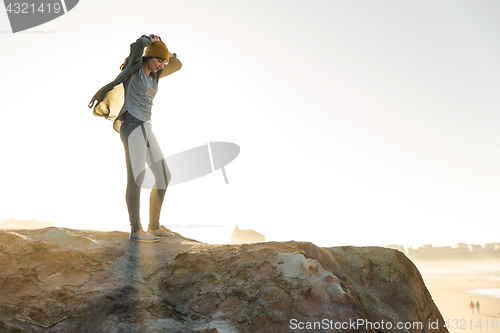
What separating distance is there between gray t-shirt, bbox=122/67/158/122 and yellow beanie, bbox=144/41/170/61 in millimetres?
211

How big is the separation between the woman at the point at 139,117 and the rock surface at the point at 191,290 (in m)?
0.59

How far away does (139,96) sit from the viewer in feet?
12.2

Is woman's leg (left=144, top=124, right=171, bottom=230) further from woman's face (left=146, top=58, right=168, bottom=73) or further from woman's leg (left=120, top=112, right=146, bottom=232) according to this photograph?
woman's face (left=146, top=58, right=168, bottom=73)

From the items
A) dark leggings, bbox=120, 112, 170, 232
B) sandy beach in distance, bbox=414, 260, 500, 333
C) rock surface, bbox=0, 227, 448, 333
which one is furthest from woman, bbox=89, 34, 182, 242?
sandy beach in distance, bbox=414, 260, 500, 333

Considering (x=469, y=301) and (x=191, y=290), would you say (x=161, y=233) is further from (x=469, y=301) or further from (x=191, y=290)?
(x=469, y=301)

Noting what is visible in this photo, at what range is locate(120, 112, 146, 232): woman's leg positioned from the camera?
3.61 meters

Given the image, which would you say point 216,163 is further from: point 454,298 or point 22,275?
point 454,298

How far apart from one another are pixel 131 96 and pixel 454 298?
42.4 m

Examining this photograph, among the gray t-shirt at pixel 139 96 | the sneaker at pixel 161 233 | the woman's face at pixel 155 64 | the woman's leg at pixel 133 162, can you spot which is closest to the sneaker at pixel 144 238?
the woman's leg at pixel 133 162

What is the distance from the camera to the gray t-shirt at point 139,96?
3668mm

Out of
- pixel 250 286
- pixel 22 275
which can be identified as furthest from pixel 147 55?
pixel 250 286

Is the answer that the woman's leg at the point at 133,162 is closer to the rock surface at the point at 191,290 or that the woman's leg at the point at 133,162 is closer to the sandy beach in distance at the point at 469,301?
the rock surface at the point at 191,290

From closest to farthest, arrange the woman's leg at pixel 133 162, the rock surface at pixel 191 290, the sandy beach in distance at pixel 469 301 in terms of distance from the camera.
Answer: the rock surface at pixel 191 290 < the woman's leg at pixel 133 162 < the sandy beach in distance at pixel 469 301

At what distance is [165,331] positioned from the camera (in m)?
1.94
